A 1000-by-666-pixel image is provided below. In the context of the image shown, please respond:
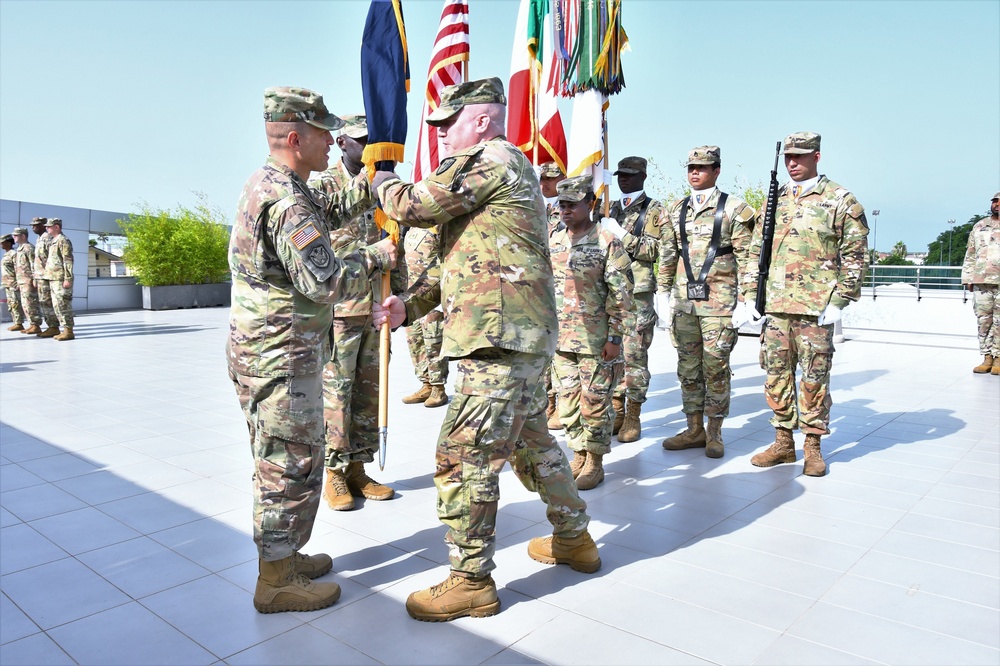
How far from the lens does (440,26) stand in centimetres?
518

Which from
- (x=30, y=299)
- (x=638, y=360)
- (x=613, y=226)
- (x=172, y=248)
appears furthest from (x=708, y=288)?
(x=172, y=248)

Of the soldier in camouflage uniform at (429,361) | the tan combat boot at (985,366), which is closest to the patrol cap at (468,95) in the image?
the soldier in camouflage uniform at (429,361)

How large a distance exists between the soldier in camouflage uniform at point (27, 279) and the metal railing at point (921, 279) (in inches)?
681

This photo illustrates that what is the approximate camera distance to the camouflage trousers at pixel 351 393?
4172 mm

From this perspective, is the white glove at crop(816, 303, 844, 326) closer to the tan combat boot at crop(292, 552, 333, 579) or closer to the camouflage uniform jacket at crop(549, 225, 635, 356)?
the camouflage uniform jacket at crop(549, 225, 635, 356)

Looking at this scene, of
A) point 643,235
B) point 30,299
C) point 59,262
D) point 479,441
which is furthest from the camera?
point 30,299

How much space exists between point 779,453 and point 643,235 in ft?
6.69

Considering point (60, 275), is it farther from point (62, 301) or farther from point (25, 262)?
point (25, 262)

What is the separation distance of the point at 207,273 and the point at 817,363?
19692 millimetres

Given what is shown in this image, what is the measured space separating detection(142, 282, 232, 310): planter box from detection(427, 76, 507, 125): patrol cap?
19.8 meters

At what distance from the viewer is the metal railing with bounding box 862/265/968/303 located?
55.2 feet

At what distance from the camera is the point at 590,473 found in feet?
15.0

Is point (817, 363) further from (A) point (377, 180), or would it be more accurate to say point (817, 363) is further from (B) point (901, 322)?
(B) point (901, 322)

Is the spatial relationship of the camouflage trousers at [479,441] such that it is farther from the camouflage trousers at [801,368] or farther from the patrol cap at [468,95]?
the camouflage trousers at [801,368]
